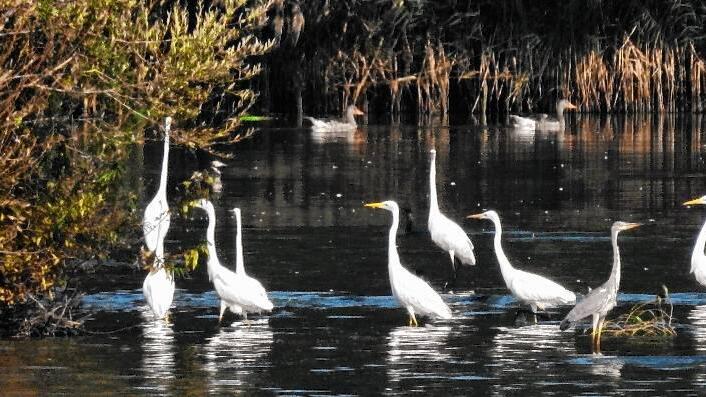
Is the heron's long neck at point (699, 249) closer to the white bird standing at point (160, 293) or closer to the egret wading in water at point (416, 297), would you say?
the egret wading in water at point (416, 297)

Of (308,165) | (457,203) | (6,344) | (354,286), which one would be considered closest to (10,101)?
(6,344)

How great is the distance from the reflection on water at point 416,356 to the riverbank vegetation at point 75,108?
2.27m

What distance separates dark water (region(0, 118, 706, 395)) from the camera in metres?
12.8

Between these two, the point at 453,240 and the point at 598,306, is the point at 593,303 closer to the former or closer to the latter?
the point at 598,306

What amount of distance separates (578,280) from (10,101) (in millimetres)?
7287

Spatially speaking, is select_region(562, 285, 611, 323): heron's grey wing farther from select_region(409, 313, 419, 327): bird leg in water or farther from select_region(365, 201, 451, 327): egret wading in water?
select_region(409, 313, 419, 327): bird leg in water

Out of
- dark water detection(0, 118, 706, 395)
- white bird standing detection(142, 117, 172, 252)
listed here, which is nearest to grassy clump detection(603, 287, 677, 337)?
dark water detection(0, 118, 706, 395)

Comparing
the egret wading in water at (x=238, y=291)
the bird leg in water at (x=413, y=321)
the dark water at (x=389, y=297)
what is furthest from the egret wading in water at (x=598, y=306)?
the egret wading in water at (x=238, y=291)

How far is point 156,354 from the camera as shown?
45.1ft

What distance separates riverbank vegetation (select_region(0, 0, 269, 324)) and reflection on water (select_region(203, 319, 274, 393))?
1.20 m

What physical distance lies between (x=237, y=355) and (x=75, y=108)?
7.83 ft

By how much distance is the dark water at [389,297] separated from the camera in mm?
12791

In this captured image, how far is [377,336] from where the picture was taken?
14.8m

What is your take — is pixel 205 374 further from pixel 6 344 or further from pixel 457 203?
pixel 457 203
